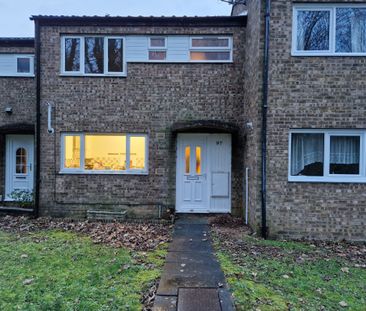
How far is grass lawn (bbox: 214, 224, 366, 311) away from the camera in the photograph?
4461 millimetres

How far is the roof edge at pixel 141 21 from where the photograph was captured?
973cm

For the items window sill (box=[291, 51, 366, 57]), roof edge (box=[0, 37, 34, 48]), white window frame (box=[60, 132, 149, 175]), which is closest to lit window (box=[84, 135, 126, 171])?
white window frame (box=[60, 132, 149, 175])

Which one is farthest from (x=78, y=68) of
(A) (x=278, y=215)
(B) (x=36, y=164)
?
(A) (x=278, y=215)

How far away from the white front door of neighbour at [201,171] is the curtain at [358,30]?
4.28m

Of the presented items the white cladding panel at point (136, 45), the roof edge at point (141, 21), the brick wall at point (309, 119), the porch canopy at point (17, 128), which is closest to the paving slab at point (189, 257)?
the brick wall at point (309, 119)

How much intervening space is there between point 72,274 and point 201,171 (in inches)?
220

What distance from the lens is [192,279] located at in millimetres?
5148

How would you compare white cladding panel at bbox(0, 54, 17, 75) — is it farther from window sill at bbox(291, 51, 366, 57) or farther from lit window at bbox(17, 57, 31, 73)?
window sill at bbox(291, 51, 366, 57)

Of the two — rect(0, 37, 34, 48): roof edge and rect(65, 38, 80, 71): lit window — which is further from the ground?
rect(0, 37, 34, 48): roof edge

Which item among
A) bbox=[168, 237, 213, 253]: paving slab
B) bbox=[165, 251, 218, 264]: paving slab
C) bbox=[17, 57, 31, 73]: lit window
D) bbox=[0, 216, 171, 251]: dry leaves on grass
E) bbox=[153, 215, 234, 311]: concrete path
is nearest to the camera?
bbox=[153, 215, 234, 311]: concrete path

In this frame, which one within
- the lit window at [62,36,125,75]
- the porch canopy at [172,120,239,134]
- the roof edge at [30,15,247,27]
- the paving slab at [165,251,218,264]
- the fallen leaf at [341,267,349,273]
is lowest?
the fallen leaf at [341,267,349,273]

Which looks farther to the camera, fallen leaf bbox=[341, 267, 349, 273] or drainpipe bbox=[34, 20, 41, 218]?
drainpipe bbox=[34, 20, 41, 218]

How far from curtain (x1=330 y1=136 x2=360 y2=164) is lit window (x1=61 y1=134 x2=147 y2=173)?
5.52 metres

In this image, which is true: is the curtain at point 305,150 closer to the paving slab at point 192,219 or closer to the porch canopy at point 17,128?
the paving slab at point 192,219
